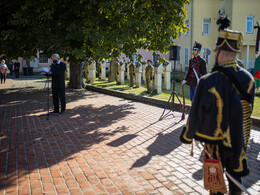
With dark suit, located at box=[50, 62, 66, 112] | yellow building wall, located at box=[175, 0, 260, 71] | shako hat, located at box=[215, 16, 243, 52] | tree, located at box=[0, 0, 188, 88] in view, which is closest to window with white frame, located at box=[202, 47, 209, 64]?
yellow building wall, located at box=[175, 0, 260, 71]

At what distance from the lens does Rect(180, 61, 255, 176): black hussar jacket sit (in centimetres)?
270

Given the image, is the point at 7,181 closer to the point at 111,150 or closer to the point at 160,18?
the point at 111,150

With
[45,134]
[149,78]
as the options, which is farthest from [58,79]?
[149,78]

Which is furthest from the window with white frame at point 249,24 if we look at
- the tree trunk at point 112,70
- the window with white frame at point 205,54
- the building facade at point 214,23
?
the tree trunk at point 112,70

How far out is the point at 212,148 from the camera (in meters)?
2.87

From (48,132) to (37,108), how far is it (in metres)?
3.99

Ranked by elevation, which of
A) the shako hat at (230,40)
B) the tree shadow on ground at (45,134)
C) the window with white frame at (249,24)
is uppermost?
the window with white frame at (249,24)

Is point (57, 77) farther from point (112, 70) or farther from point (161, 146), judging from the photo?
point (112, 70)

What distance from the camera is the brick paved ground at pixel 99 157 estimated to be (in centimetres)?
412

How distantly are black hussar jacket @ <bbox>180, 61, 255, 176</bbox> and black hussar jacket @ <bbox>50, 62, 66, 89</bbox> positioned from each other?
22.8 feet

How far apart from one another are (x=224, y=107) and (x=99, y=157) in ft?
10.7

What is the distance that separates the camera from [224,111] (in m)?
2.69

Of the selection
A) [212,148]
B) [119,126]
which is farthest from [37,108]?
[212,148]

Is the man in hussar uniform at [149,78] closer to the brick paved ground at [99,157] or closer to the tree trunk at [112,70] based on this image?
the brick paved ground at [99,157]
